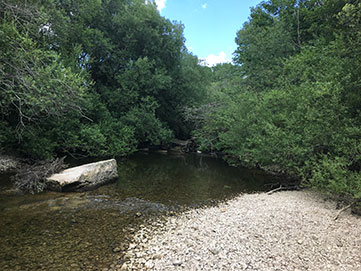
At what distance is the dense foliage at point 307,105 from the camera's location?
623cm

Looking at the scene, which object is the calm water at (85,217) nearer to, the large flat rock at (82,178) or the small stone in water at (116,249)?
the small stone in water at (116,249)

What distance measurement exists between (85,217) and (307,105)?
8.60 meters

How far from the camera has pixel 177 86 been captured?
24.0 m

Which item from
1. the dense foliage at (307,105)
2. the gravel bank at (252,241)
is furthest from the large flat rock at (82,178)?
the dense foliage at (307,105)

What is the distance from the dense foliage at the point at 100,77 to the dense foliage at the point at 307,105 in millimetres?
6805

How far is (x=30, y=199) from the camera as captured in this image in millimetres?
6348

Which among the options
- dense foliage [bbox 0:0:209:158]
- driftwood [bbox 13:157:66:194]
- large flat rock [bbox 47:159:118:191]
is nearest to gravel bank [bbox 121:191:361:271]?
large flat rock [bbox 47:159:118:191]

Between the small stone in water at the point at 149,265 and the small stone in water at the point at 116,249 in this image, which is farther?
the small stone in water at the point at 116,249

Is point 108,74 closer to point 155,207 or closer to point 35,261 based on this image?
point 155,207

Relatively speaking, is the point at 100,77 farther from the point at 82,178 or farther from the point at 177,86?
the point at 82,178

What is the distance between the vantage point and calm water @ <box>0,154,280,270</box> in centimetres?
378

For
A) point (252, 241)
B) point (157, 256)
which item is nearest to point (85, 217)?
point (157, 256)

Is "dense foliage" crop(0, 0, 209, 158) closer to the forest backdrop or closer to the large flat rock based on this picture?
the forest backdrop

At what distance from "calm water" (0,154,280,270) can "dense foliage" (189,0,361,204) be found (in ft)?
8.83
